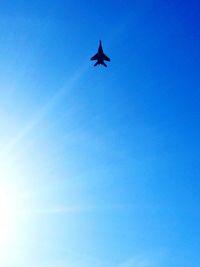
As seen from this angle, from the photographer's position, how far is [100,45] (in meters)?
45.4

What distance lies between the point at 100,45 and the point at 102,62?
10.9 ft

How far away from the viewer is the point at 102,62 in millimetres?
43719

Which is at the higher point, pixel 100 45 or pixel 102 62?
pixel 100 45
